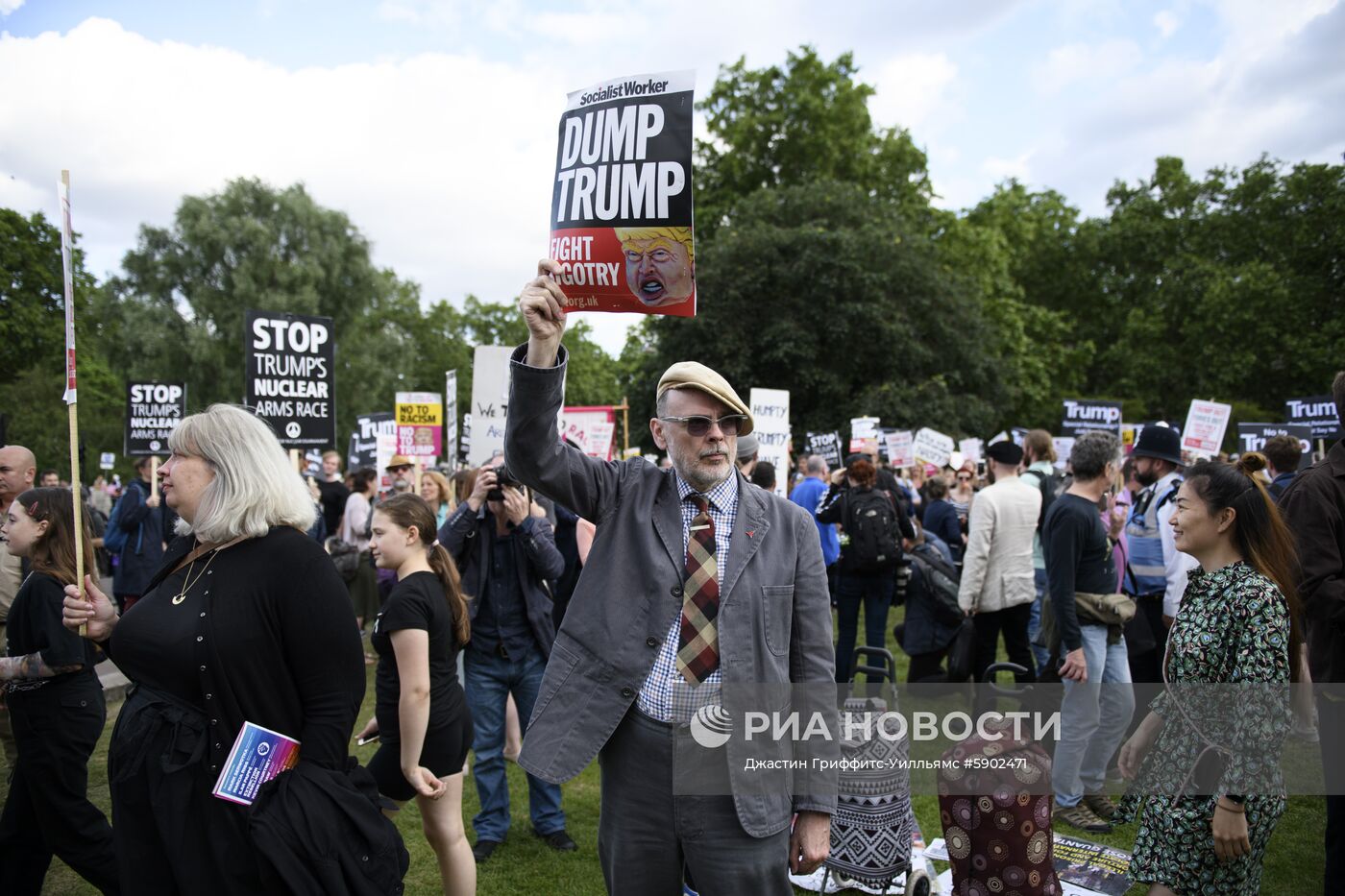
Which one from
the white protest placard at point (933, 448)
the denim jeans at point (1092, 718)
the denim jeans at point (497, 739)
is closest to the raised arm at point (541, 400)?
the denim jeans at point (497, 739)

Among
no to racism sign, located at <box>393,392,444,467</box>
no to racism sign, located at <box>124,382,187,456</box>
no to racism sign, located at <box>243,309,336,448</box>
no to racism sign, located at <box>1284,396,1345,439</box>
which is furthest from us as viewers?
no to racism sign, located at <box>1284,396,1345,439</box>

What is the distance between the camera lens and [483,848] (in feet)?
17.0

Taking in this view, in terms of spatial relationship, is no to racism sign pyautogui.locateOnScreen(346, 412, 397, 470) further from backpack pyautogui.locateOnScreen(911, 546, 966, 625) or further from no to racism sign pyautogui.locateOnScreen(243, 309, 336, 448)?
backpack pyautogui.locateOnScreen(911, 546, 966, 625)

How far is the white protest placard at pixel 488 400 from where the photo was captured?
7594 mm

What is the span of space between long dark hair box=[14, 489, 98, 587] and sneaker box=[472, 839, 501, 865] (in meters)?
2.52

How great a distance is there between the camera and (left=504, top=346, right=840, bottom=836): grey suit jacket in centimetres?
261

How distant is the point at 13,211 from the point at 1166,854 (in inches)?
1397

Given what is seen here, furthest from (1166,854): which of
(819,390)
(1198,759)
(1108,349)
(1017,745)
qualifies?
(1108,349)

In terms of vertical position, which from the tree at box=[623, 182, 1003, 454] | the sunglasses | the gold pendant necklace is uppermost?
the tree at box=[623, 182, 1003, 454]

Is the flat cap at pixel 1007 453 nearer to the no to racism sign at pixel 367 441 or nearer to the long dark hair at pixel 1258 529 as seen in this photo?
the long dark hair at pixel 1258 529

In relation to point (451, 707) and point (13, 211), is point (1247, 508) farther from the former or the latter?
point (13, 211)

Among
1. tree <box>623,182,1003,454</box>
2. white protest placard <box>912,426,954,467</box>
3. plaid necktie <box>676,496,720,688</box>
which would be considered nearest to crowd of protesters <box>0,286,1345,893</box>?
plaid necktie <box>676,496,720,688</box>

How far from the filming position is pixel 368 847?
2619 mm

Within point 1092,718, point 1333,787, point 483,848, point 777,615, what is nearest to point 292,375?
point 483,848
